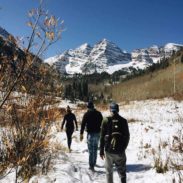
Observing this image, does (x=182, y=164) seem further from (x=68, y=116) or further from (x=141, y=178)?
(x=68, y=116)

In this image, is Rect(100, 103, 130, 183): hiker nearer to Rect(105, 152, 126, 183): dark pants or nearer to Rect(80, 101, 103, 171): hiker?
Rect(105, 152, 126, 183): dark pants

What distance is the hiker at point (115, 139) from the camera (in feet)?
23.2

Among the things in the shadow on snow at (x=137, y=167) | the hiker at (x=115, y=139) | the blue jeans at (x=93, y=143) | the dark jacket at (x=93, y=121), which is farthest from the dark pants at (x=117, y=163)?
the dark jacket at (x=93, y=121)

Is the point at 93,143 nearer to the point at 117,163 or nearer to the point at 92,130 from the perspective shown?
the point at 92,130

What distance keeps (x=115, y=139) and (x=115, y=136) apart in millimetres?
64

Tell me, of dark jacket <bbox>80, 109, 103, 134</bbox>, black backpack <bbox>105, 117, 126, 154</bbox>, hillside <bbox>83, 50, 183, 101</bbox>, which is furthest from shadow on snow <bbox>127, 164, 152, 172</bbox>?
hillside <bbox>83, 50, 183, 101</bbox>

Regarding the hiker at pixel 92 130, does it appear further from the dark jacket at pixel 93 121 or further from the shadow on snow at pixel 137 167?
the shadow on snow at pixel 137 167

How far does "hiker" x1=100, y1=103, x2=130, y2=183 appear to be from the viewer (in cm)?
709

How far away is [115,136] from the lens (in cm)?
708

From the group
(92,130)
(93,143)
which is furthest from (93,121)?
(93,143)

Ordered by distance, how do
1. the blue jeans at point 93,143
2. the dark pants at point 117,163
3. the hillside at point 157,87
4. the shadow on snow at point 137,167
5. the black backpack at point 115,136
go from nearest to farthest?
1. the black backpack at point 115,136
2. the dark pants at point 117,163
3. the shadow on snow at point 137,167
4. the blue jeans at point 93,143
5. the hillside at point 157,87

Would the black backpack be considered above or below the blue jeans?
above

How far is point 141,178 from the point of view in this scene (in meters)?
8.77

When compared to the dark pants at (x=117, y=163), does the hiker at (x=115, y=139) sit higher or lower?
higher
